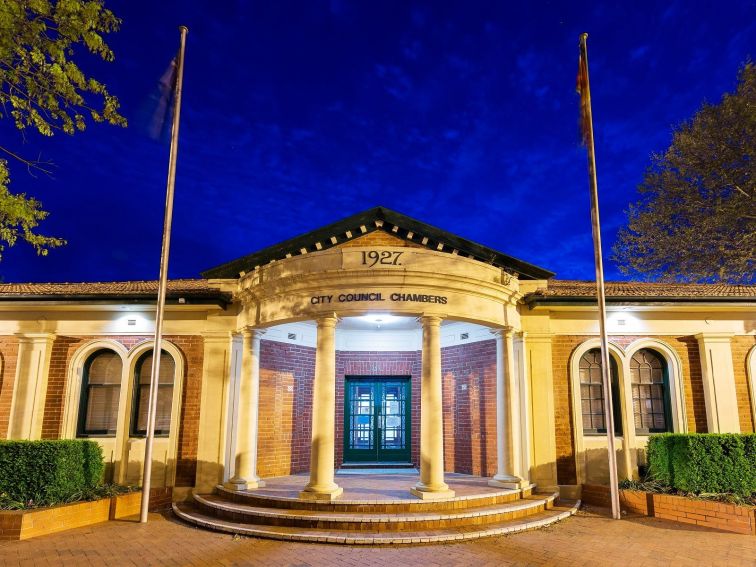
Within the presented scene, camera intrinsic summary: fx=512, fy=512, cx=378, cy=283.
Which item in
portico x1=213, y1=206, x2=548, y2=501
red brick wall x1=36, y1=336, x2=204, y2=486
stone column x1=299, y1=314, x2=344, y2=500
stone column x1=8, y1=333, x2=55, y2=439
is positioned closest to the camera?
stone column x1=299, y1=314, x2=344, y2=500

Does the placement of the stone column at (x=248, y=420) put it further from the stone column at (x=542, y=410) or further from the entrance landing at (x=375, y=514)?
the stone column at (x=542, y=410)

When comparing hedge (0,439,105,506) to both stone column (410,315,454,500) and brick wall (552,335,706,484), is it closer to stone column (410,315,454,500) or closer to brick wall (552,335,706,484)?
stone column (410,315,454,500)

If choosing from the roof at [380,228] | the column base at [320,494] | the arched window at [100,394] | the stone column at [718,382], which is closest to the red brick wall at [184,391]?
the arched window at [100,394]

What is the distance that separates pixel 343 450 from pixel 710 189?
14.1 meters

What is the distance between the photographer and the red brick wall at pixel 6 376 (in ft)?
37.1

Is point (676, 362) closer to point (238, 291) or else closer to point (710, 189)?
point (710, 189)

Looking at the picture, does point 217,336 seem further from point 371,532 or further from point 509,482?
point 509,482

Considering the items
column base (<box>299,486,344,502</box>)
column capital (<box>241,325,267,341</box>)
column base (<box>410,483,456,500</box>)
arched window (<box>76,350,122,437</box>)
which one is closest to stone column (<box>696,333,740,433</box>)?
column base (<box>410,483,456,500</box>)

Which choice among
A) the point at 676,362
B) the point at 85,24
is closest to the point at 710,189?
the point at 676,362

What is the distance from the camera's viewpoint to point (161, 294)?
9562 mm

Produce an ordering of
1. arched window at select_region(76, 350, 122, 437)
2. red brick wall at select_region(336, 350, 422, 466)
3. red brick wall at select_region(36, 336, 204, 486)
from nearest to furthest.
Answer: red brick wall at select_region(36, 336, 204, 486)
arched window at select_region(76, 350, 122, 437)
red brick wall at select_region(336, 350, 422, 466)

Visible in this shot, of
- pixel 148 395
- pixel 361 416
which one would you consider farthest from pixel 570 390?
pixel 148 395

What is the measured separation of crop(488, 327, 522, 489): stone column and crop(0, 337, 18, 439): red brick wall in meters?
10.6

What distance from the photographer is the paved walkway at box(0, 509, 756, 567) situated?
22.0ft
